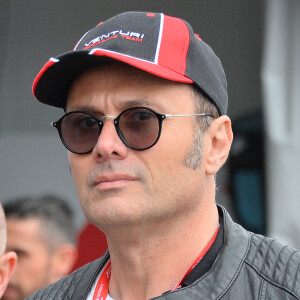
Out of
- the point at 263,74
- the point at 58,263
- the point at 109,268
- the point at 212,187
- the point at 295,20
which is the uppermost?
the point at 295,20

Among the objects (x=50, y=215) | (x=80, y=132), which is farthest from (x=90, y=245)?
(x=80, y=132)

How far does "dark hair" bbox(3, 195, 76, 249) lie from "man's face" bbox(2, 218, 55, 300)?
4 cm

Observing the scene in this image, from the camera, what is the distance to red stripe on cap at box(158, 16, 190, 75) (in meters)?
1.67

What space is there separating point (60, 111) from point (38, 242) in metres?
1.08

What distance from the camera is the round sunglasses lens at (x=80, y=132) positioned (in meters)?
1.68

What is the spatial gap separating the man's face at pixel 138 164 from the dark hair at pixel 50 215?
2.02 metres

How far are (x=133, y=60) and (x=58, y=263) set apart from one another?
2.15 metres

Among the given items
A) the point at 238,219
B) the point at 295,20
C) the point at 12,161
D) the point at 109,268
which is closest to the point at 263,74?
the point at 295,20

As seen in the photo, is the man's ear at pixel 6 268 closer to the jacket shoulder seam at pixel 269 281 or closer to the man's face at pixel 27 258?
the jacket shoulder seam at pixel 269 281

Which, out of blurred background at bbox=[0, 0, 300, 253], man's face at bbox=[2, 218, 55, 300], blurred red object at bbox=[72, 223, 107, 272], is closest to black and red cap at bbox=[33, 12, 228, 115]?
man's face at bbox=[2, 218, 55, 300]

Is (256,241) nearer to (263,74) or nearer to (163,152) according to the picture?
(163,152)

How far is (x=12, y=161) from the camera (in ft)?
14.5

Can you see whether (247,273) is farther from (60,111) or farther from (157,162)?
(60,111)

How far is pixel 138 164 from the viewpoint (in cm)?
163
